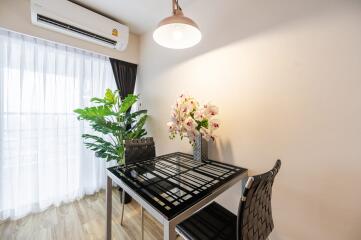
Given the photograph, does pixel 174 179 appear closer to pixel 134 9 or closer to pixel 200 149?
pixel 200 149

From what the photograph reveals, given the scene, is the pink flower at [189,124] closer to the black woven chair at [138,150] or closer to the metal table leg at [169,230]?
the black woven chair at [138,150]

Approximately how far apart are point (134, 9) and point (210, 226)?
8.10ft

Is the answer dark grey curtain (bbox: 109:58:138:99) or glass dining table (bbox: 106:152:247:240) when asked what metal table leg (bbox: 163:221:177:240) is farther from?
dark grey curtain (bbox: 109:58:138:99)

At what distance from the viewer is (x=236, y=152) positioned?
4.58 feet

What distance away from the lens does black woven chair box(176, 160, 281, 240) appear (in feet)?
2.46

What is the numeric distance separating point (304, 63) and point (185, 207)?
1.25m

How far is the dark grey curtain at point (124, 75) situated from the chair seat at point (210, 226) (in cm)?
210

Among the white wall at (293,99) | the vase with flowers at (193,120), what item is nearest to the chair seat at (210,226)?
the white wall at (293,99)

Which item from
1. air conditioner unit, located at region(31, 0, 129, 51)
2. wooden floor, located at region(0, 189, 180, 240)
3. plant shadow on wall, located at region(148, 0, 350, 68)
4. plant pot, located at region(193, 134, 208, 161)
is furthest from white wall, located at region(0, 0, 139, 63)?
wooden floor, located at region(0, 189, 180, 240)

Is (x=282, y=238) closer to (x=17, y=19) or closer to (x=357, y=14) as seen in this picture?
(x=357, y=14)

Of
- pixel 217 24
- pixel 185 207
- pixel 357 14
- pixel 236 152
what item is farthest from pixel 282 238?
pixel 217 24

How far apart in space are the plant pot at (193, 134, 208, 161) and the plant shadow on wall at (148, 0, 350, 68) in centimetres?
98

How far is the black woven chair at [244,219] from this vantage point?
2.46 feet

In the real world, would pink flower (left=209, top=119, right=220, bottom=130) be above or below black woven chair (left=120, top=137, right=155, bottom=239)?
above
